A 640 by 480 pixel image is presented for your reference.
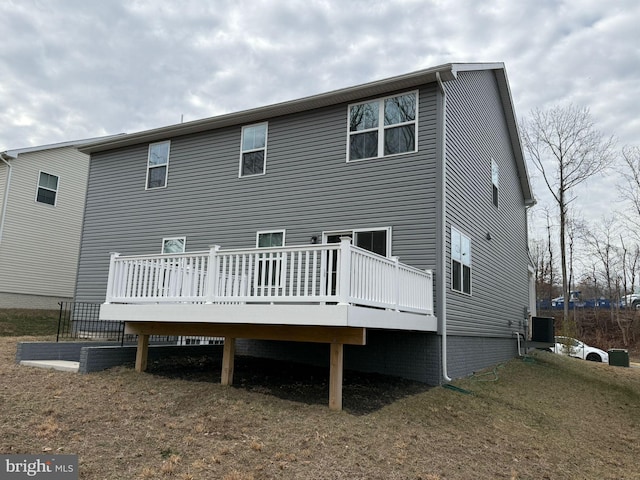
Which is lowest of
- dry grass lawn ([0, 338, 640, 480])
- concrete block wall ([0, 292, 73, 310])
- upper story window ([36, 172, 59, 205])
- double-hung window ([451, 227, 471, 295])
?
dry grass lawn ([0, 338, 640, 480])

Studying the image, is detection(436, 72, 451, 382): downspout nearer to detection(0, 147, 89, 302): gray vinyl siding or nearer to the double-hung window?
the double-hung window

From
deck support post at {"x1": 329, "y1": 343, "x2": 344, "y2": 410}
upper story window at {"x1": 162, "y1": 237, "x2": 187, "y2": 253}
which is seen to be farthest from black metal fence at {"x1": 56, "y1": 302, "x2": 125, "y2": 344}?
deck support post at {"x1": 329, "y1": 343, "x2": 344, "y2": 410}

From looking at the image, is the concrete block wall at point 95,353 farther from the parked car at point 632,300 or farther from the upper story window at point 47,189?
the parked car at point 632,300

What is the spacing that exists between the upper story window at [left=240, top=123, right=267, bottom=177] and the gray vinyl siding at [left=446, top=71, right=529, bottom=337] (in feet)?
14.8

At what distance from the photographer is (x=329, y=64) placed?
51.5 ft

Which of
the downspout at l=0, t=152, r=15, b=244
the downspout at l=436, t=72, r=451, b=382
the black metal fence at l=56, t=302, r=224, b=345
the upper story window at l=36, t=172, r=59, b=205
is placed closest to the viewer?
the downspout at l=436, t=72, r=451, b=382

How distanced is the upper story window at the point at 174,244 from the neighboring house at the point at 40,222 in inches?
315

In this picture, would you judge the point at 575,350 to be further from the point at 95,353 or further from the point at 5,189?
the point at 5,189

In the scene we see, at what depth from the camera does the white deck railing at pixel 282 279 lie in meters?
6.50

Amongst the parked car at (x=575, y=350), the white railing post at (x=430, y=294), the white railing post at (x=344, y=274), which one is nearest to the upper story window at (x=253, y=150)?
the white railing post at (x=430, y=294)

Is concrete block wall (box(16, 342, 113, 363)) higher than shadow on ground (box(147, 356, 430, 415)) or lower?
higher

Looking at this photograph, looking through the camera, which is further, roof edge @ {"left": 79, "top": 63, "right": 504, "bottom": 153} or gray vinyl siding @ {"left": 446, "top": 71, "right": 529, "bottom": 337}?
gray vinyl siding @ {"left": 446, "top": 71, "right": 529, "bottom": 337}

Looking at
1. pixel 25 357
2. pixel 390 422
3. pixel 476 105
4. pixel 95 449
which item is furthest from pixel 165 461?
pixel 476 105

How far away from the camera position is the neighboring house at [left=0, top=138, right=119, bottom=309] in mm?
17797
